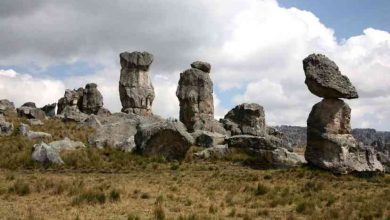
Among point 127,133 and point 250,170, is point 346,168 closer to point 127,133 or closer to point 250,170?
point 250,170

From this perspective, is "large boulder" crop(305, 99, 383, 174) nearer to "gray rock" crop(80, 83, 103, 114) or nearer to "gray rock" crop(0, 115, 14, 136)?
"gray rock" crop(0, 115, 14, 136)

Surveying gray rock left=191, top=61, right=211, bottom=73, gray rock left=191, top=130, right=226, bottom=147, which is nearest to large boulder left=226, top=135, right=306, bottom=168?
gray rock left=191, top=130, right=226, bottom=147

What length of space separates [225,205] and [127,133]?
62.5ft

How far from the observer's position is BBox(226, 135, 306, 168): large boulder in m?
29.0

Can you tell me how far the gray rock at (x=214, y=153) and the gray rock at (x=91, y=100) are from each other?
103 ft

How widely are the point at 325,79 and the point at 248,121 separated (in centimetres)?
1751

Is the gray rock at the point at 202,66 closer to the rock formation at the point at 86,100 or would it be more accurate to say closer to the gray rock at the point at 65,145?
the gray rock at the point at 65,145

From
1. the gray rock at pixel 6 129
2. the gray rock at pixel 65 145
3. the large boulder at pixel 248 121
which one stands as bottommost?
the gray rock at pixel 65 145

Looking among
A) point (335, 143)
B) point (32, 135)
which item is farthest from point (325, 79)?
point (32, 135)

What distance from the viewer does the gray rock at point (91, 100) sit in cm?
5972

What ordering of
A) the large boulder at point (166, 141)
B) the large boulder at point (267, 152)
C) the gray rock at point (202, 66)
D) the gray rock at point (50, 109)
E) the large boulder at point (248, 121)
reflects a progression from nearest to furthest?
the large boulder at point (267, 152) < the large boulder at point (166, 141) < the gray rock at point (202, 66) < the large boulder at point (248, 121) < the gray rock at point (50, 109)

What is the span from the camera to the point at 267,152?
29.7m

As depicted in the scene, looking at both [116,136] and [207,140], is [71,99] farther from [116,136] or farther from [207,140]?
[207,140]

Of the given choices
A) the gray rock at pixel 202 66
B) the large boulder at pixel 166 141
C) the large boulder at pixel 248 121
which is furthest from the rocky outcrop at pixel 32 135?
the large boulder at pixel 248 121
